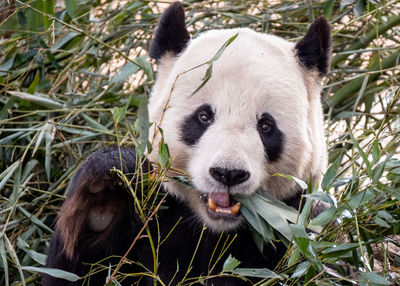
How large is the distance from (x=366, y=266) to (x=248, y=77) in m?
0.95

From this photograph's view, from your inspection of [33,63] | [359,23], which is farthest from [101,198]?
[359,23]

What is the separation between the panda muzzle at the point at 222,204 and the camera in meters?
2.85

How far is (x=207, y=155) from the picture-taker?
2.78 metres

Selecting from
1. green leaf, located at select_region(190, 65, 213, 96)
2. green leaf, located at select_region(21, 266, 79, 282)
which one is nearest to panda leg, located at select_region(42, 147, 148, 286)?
green leaf, located at select_region(21, 266, 79, 282)

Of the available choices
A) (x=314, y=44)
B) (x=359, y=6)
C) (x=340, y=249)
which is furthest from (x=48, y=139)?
(x=359, y=6)

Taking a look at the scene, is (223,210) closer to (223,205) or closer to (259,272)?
(223,205)

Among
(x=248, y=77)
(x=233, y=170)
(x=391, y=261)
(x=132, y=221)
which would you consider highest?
Result: (x=248, y=77)

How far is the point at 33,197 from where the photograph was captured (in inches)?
168

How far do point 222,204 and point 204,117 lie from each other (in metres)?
0.38

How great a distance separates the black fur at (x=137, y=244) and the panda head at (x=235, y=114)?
140mm

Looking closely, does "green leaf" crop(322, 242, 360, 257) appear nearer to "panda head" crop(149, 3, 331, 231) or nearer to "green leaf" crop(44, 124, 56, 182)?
"panda head" crop(149, 3, 331, 231)

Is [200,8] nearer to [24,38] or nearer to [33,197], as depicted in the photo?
[24,38]

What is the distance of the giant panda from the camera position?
2877mm

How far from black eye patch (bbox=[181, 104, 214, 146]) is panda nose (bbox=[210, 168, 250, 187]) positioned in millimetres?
309
